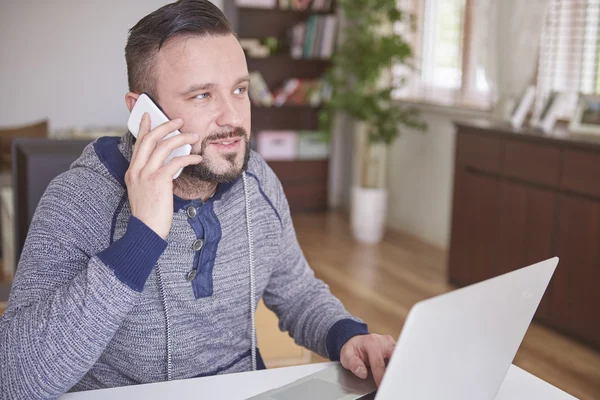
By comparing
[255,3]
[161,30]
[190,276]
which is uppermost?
[255,3]

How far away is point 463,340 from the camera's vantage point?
2.83ft

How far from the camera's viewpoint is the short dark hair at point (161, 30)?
1.32 metres

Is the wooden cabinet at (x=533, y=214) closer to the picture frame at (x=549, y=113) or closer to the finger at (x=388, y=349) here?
the picture frame at (x=549, y=113)

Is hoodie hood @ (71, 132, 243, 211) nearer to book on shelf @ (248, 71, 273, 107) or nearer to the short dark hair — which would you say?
the short dark hair

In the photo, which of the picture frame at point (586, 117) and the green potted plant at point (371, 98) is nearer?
the picture frame at point (586, 117)

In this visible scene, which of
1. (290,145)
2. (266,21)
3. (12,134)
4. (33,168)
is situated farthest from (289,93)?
(33,168)

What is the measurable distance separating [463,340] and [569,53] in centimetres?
368

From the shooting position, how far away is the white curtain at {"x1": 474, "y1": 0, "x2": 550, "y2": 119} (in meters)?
4.21

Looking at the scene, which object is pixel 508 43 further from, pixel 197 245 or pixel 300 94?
pixel 197 245

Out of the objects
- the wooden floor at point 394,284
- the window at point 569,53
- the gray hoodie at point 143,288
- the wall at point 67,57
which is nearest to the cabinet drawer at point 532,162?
the window at point 569,53

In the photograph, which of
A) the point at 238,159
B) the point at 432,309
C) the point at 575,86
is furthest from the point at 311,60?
the point at 432,309

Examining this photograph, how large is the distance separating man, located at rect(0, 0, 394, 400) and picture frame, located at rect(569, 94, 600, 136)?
2604 millimetres

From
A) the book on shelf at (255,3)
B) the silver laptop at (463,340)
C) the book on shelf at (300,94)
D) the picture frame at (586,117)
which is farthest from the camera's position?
the book on shelf at (300,94)

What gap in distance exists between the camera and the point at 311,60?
6191 millimetres
